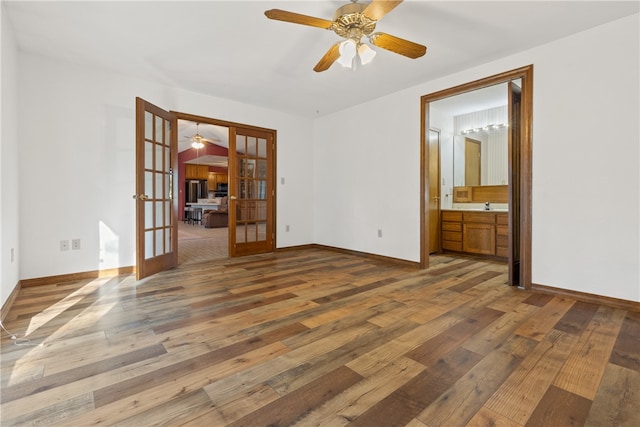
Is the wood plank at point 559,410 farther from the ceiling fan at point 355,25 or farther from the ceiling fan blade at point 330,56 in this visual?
the ceiling fan blade at point 330,56

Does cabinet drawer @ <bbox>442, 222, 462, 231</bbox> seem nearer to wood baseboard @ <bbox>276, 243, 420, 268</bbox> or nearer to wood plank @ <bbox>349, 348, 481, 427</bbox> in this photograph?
wood baseboard @ <bbox>276, 243, 420, 268</bbox>

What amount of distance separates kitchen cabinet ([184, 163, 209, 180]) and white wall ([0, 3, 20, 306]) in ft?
34.2

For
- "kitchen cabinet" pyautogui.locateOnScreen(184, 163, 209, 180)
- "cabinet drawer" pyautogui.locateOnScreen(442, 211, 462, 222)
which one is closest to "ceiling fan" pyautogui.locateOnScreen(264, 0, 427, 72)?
"cabinet drawer" pyautogui.locateOnScreen(442, 211, 462, 222)

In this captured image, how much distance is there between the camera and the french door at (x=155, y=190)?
3.18 m

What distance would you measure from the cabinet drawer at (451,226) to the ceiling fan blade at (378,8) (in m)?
Result: 3.84

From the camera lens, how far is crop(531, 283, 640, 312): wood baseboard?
2416mm

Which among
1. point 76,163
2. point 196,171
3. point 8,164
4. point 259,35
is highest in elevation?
point 196,171

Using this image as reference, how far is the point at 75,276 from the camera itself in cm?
326

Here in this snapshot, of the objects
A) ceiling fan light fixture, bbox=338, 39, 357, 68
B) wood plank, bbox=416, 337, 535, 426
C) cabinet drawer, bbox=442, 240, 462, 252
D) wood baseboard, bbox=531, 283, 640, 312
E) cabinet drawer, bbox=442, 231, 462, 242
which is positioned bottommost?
wood plank, bbox=416, 337, 535, 426

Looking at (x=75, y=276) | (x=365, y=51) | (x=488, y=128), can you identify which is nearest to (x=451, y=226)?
(x=488, y=128)

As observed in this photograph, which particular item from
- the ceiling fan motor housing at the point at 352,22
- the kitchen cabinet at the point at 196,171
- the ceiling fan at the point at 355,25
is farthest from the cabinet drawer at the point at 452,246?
the kitchen cabinet at the point at 196,171

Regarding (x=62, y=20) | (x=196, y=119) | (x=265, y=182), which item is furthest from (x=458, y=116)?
(x=62, y=20)

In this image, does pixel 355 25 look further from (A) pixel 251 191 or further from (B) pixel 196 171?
(B) pixel 196 171

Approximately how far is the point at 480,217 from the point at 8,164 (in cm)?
567
